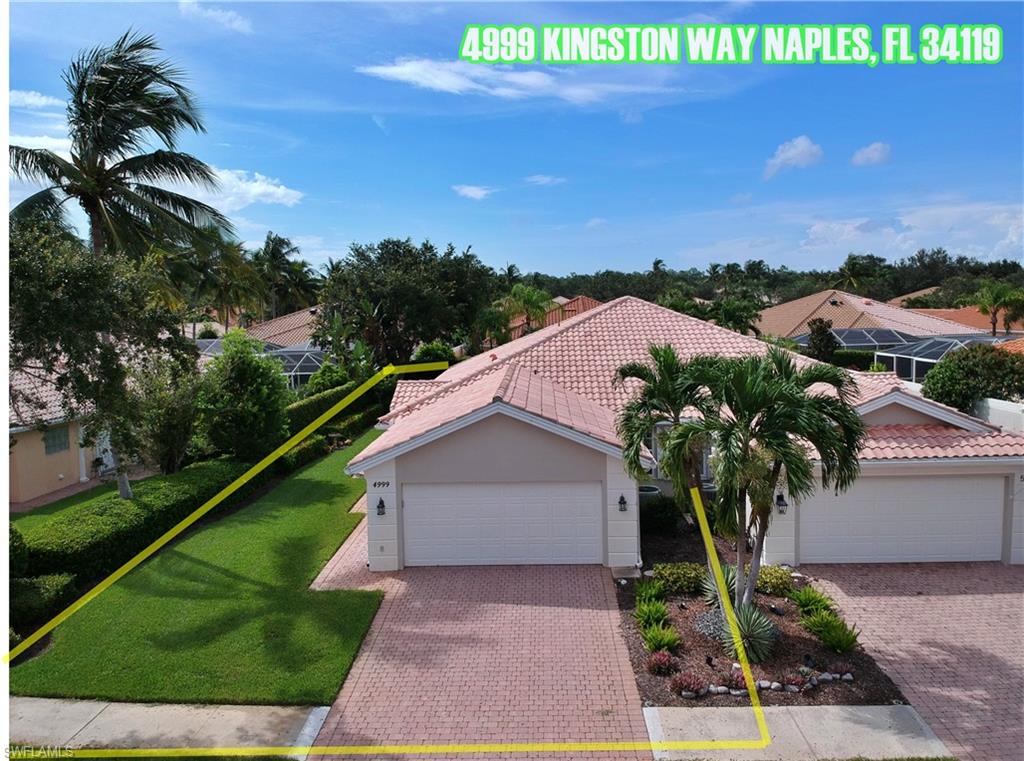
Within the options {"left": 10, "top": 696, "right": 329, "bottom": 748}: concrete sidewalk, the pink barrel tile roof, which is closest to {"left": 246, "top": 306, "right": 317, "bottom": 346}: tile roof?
the pink barrel tile roof

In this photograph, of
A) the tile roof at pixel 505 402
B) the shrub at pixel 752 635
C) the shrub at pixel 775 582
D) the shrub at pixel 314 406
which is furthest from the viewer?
the shrub at pixel 314 406

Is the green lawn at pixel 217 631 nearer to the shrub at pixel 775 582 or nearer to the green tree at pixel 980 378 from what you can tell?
the shrub at pixel 775 582

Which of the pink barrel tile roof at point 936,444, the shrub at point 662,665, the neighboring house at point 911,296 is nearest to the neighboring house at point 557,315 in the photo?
the pink barrel tile roof at point 936,444

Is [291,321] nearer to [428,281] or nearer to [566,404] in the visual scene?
[428,281]

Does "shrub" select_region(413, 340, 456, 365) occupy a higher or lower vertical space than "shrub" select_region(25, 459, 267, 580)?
higher

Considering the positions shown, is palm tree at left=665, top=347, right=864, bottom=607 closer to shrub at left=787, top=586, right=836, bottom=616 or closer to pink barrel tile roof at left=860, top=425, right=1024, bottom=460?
shrub at left=787, top=586, right=836, bottom=616

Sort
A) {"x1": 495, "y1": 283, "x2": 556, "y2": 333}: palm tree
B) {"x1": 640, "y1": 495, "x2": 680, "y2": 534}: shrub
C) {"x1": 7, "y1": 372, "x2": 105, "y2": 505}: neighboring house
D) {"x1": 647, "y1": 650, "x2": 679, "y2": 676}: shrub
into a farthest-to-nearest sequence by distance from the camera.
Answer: {"x1": 495, "y1": 283, "x2": 556, "y2": 333}: palm tree < {"x1": 7, "y1": 372, "x2": 105, "y2": 505}: neighboring house < {"x1": 640, "y1": 495, "x2": 680, "y2": 534}: shrub < {"x1": 647, "y1": 650, "x2": 679, "y2": 676}: shrub

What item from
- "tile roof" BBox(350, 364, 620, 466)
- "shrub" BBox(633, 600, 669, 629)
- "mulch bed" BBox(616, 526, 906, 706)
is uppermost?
"tile roof" BBox(350, 364, 620, 466)
